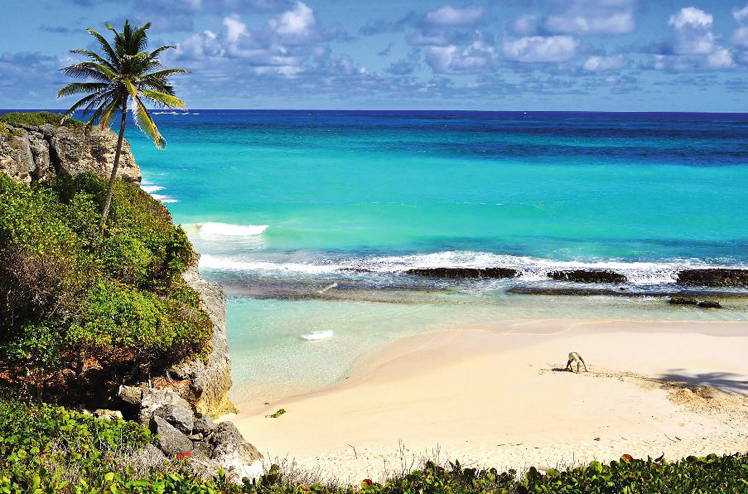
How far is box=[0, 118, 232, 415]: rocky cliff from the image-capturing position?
15945mm

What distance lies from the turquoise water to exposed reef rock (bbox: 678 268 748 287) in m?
0.62

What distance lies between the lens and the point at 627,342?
22.2m

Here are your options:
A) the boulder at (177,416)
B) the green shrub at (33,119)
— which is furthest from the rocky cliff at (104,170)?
the boulder at (177,416)

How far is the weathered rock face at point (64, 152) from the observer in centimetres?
2367

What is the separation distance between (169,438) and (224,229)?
94.7 feet

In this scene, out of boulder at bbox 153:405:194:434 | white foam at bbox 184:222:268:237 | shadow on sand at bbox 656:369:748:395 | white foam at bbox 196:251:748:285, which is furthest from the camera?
white foam at bbox 184:222:268:237

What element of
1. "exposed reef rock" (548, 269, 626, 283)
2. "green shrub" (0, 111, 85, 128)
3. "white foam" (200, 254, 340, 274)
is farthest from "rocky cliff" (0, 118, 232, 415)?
"exposed reef rock" (548, 269, 626, 283)

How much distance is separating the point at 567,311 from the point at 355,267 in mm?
10347

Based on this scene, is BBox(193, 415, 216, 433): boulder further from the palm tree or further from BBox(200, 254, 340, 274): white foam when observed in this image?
BBox(200, 254, 340, 274): white foam

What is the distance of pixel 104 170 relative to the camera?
1025 inches

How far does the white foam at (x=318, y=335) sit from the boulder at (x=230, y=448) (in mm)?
9372

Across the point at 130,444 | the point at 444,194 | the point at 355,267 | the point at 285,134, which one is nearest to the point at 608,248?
the point at 355,267

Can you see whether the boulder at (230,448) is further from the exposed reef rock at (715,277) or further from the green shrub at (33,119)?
the exposed reef rock at (715,277)

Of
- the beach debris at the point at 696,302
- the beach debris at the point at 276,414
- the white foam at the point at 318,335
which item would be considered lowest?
the beach debris at the point at 276,414
